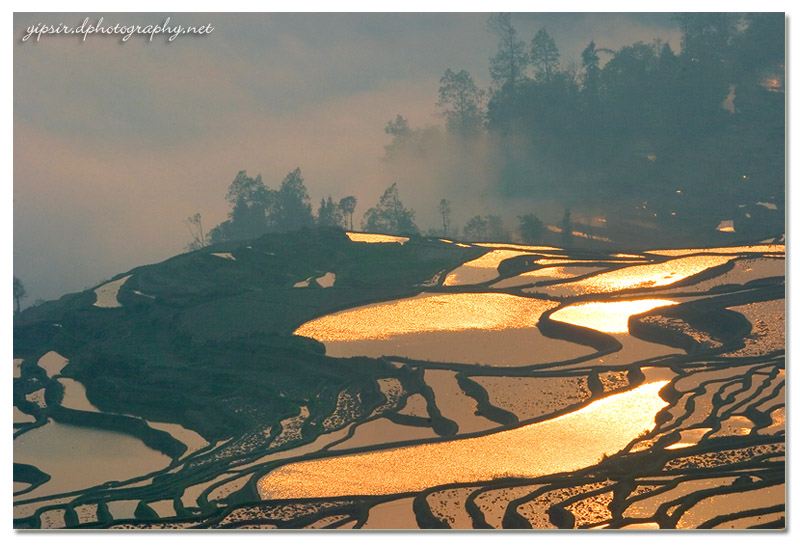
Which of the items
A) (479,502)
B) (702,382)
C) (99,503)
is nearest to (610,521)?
(479,502)

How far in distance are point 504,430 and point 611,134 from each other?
3.35 m

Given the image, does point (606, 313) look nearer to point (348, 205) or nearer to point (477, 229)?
point (477, 229)

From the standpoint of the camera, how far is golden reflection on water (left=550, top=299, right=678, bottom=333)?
668cm

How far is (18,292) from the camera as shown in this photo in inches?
256

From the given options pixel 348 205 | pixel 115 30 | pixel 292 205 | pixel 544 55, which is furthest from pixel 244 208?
pixel 544 55

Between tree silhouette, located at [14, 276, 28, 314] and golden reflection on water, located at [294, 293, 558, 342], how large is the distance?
1.89 m

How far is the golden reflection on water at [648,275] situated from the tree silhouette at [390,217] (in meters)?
1.31

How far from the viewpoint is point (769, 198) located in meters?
6.90

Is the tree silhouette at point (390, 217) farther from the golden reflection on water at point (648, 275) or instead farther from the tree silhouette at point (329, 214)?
the golden reflection on water at point (648, 275)

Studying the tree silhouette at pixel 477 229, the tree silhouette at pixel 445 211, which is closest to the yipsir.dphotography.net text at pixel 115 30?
the tree silhouette at pixel 445 211

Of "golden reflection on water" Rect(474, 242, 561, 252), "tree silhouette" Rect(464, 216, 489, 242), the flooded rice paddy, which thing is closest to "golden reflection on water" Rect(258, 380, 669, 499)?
the flooded rice paddy

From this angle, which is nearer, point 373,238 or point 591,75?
point 373,238

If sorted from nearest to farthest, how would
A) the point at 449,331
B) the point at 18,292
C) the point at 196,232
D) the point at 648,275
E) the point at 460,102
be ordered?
1. the point at 18,292
2. the point at 449,331
3. the point at 196,232
4. the point at 648,275
5. the point at 460,102

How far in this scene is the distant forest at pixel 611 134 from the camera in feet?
23.2
